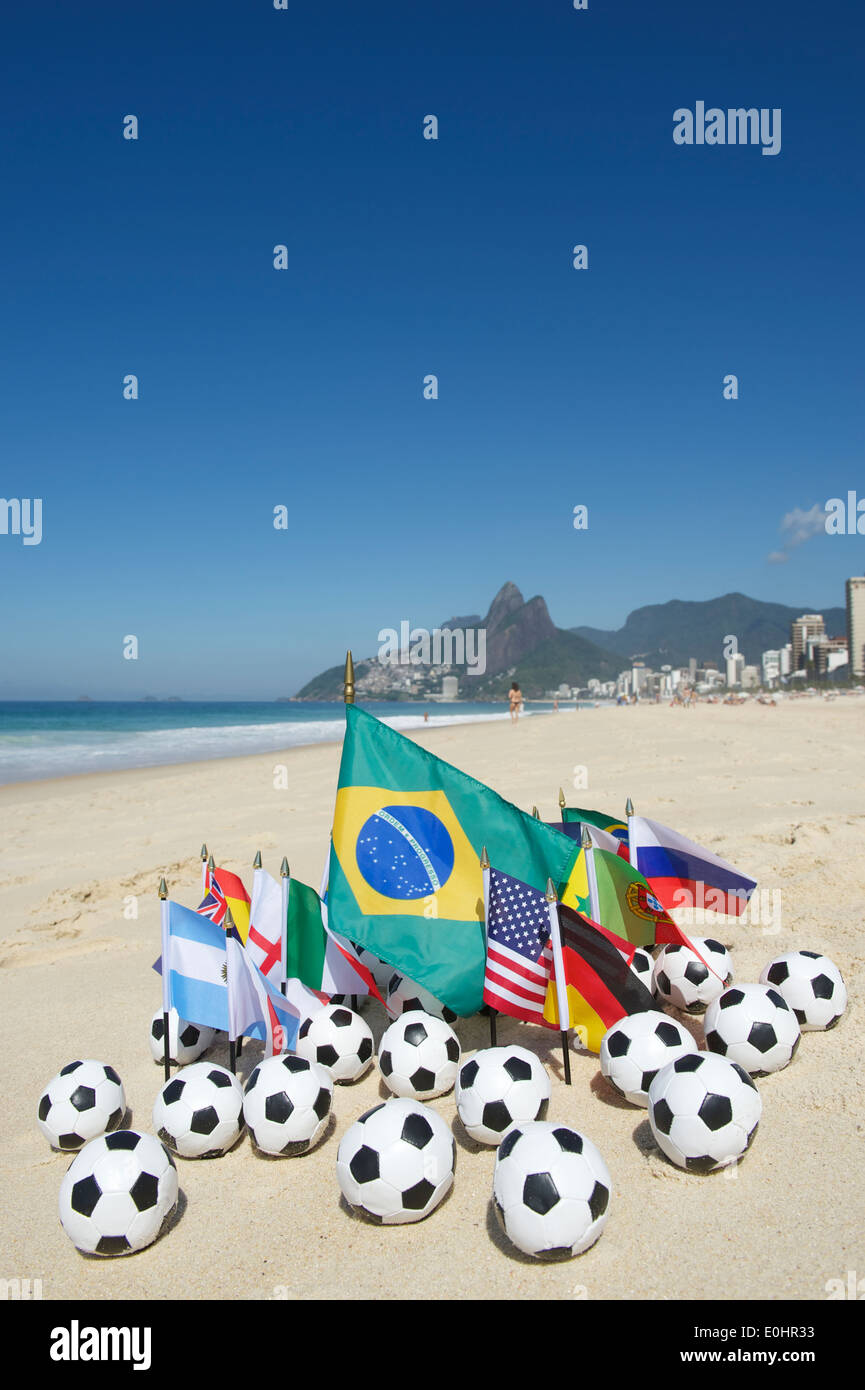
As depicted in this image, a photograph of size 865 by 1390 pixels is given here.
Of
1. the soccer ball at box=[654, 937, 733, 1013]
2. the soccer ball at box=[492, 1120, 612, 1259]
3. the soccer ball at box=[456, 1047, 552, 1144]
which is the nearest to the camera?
the soccer ball at box=[492, 1120, 612, 1259]

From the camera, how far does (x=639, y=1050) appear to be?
461 cm

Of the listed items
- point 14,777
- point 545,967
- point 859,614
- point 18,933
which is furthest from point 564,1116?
point 859,614

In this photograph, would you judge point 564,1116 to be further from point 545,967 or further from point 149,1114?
point 149,1114

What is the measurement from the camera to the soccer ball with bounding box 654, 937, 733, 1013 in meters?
5.81

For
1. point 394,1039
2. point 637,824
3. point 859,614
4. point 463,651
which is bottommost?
point 394,1039

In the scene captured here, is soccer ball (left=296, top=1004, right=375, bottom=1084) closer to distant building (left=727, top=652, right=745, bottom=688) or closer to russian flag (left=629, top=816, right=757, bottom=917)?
russian flag (left=629, top=816, right=757, bottom=917)

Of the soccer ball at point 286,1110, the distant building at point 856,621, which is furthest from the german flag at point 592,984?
the distant building at point 856,621

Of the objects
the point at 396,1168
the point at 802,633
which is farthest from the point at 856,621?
the point at 396,1168

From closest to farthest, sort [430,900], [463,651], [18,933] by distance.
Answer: [430,900] → [18,933] → [463,651]

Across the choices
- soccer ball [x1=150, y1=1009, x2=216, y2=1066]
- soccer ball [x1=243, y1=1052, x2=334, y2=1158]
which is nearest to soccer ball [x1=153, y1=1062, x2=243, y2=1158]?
soccer ball [x1=243, y1=1052, x2=334, y2=1158]

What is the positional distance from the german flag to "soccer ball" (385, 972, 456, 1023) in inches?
37.7

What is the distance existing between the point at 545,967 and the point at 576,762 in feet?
48.2

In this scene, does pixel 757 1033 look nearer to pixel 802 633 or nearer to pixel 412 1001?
pixel 412 1001
